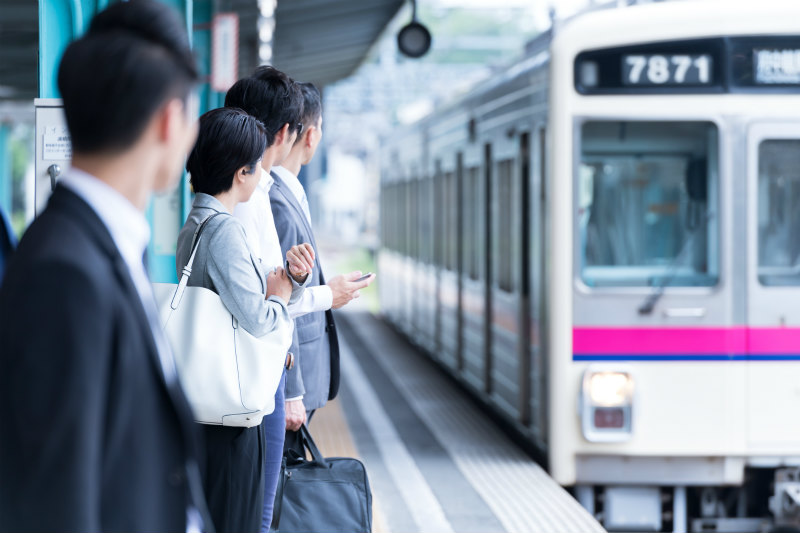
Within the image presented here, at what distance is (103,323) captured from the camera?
164 cm

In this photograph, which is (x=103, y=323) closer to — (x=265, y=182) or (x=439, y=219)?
(x=265, y=182)

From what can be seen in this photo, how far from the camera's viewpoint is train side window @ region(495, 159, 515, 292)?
713 cm

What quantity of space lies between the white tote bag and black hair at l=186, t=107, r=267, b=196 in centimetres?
29

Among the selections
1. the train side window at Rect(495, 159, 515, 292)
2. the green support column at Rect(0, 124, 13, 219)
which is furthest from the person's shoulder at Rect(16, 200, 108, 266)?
the green support column at Rect(0, 124, 13, 219)

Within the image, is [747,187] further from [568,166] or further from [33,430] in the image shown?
[33,430]

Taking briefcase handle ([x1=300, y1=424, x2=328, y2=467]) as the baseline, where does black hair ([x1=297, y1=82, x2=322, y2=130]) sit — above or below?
above

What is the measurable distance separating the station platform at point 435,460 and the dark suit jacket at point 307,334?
4.93 feet

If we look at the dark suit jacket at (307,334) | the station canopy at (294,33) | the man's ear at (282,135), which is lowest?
the dark suit jacket at (307,334)

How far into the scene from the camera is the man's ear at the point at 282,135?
11.6 feet

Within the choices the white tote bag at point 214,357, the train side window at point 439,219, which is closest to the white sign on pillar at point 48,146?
the white tote bag at point 214,357

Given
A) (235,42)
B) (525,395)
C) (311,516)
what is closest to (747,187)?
(525,395)

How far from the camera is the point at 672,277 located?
18.0 ft

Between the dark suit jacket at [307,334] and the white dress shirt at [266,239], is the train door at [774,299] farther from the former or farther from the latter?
the white dress shirt at [266,239]

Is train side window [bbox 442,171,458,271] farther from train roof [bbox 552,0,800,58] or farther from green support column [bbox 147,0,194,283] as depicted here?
train roof [bbox 552,0,800,58]
